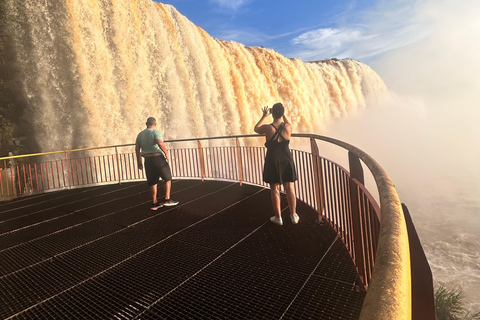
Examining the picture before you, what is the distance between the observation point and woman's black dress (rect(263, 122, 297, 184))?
4.57 metres

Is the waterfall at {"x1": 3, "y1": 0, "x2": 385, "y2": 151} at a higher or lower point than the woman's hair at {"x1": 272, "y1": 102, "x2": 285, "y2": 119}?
higher

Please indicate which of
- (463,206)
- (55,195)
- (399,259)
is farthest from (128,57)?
(463,206)

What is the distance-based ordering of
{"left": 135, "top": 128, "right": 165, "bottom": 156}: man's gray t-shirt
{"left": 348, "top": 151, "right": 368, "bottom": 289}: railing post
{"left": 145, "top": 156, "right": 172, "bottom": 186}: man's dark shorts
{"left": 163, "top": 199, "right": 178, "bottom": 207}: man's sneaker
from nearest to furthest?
{"left": 348, "top": 151, "right": 368, "bottom": 289}: railing post → {"left": 135, "top": 128, "right": 165, "bottom": 156}: man's gray t-shirt → {"left": 145, "top": 156, "right": 172, "bottom": 186}: man's dark shorts → {"left": 163, "top": 199, "right": 178, "bottom": 207}: man's sneaker

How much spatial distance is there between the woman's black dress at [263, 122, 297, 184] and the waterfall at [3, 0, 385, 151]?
1253cm

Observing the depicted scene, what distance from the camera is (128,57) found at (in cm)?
1631

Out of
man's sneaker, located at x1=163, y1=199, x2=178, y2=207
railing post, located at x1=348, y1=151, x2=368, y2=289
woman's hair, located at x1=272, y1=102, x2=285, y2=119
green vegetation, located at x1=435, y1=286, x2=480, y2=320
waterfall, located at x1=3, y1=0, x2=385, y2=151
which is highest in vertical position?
waterfall, located at x1=3, y1=0, x2=385, y2=151

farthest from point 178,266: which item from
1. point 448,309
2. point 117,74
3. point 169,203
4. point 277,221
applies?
point 117,74

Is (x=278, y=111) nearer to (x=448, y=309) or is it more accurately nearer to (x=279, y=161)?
(x=279, y=161)

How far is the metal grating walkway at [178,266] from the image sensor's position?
2.89m

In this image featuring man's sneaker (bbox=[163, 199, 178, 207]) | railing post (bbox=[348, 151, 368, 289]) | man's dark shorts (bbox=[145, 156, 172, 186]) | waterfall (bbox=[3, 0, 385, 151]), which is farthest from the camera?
waterfall (bbox=[3, 0, 385, 151])

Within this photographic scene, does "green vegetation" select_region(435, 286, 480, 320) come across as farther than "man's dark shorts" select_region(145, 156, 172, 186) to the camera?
Yes

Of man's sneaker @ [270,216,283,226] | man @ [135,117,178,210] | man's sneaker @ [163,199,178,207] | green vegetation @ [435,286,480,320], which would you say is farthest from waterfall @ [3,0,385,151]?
green vegetation @ [435,286,480,320]

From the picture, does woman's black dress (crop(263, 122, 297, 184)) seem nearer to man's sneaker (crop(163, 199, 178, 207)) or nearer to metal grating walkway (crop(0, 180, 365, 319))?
metal grating walkway (crop(0, 180, 365, 319))

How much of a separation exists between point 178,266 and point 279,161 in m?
1.92
